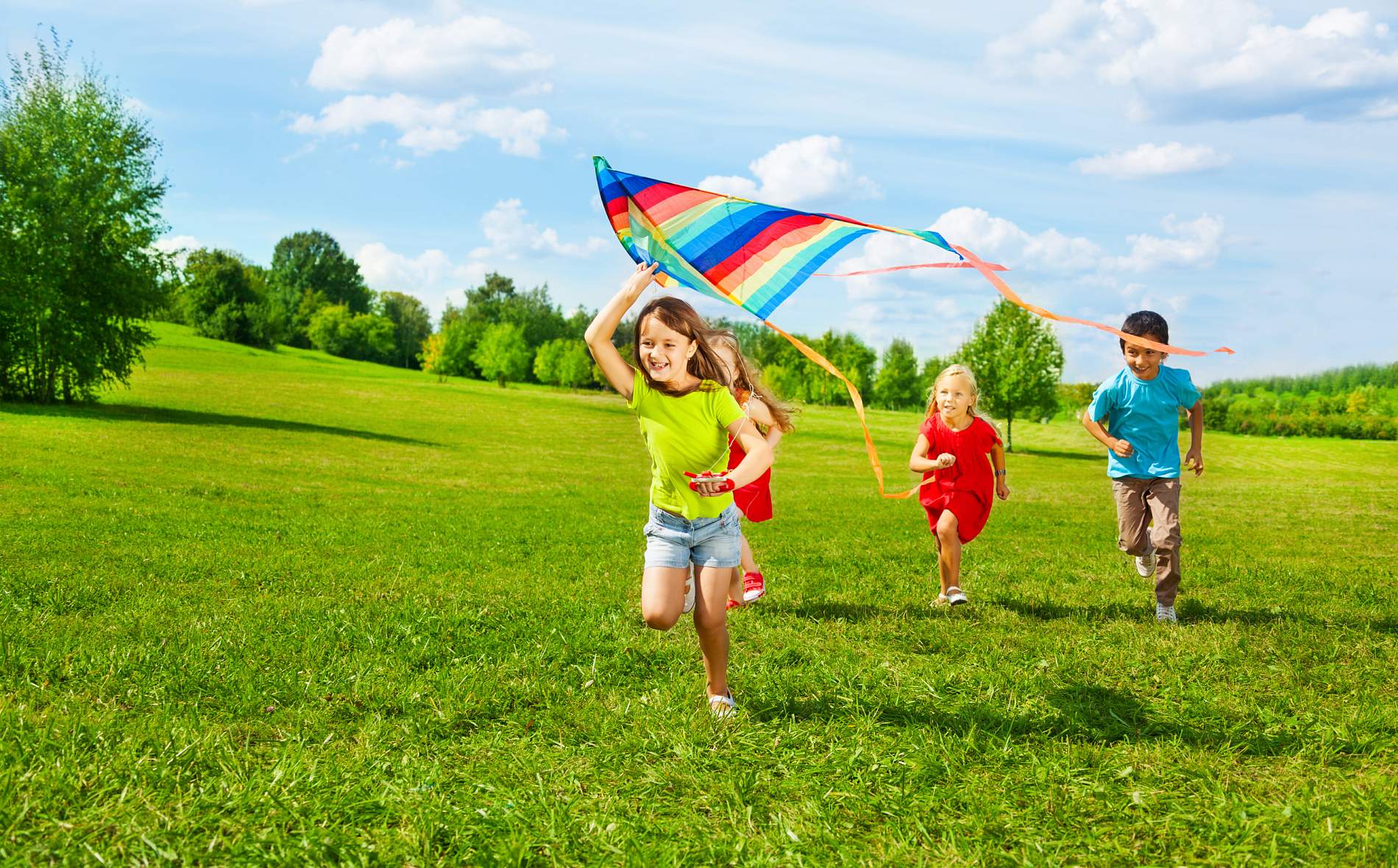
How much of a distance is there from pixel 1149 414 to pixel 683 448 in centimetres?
472

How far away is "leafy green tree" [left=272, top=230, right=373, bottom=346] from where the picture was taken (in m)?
121

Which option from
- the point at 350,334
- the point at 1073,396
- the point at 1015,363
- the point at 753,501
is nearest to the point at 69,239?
the point at 753,501

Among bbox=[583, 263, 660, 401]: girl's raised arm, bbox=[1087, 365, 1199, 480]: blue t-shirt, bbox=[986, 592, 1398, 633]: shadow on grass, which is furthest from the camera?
bbox=[1087, 365, 1199, 480]: blue t-shirt

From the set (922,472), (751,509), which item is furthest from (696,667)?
(922,472)

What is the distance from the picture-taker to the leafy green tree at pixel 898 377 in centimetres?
6731

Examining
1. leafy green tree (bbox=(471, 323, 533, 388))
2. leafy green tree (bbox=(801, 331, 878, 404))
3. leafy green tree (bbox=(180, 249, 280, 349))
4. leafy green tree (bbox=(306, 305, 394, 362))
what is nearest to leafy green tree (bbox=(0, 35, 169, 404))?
leafy green tree (bbox=(801, 331, 878, 404))

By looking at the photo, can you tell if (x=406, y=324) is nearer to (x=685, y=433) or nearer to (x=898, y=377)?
(x=898, y=377)

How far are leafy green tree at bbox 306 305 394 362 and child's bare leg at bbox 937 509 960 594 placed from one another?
103 metres

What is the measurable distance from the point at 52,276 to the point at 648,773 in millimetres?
31089

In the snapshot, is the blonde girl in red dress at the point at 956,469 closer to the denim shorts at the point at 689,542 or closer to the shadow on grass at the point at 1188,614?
the shadow on grass at the point at 1188,614

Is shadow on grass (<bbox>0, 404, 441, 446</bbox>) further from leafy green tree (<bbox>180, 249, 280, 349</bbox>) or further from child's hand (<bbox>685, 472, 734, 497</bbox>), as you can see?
leafy green tree (<bbox>180, 249, 280, 349</bbox>)

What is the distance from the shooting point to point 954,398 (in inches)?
328

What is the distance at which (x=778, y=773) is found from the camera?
4594 millimetres

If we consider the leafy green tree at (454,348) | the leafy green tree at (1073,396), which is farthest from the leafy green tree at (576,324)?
the leafy green tree at (1073,396)
